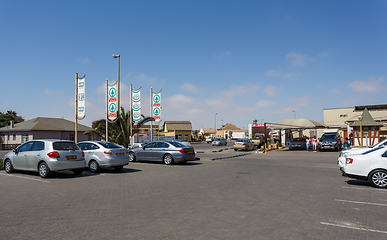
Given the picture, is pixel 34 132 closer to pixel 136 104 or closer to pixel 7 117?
pixel 136 104

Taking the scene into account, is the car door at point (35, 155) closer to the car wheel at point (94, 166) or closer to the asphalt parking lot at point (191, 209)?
the asphalt parking lot at point (191, 209)

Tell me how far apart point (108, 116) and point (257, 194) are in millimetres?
19643

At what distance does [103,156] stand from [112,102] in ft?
41.2

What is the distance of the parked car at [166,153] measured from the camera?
16.8 m

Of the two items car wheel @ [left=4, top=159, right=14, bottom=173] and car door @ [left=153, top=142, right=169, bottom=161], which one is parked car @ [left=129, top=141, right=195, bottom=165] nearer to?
car door @ [left=153, top=142, right=169, bottom=161]

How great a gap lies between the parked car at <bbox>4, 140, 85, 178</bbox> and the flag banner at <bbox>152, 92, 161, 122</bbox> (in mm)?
15745

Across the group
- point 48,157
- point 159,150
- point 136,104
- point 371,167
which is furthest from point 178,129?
point 371,167

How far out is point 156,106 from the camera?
2831cm

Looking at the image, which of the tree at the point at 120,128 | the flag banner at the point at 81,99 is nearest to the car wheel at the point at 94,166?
the flag banner at the point at 81,99

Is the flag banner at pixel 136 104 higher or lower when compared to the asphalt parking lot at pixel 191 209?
higher

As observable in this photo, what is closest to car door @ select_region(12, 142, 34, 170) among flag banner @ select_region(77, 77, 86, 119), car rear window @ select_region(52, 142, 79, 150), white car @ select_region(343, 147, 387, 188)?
car rear window @ select_region(52, 142, 79, 150)

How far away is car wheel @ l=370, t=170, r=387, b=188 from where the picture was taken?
941 centimetres

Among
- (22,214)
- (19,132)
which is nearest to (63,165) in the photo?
(22,214)

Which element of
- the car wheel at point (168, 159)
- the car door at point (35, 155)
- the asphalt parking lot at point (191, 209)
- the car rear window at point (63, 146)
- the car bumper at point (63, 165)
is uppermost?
the car rear window at point (63, 146)
